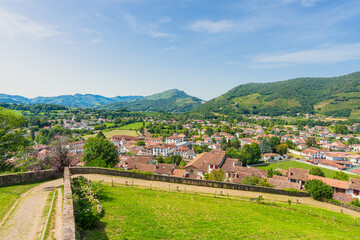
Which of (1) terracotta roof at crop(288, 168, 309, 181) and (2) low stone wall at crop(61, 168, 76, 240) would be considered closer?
(2) low stone wall at crop(61, 168, 76, 240)

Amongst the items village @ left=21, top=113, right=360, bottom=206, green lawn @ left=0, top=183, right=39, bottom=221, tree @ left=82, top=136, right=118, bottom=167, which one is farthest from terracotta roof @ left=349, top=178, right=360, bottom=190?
green lawn @ left=0, top=183, right=39, bottom=221

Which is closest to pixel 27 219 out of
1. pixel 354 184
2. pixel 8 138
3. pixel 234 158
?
pixel 8 138

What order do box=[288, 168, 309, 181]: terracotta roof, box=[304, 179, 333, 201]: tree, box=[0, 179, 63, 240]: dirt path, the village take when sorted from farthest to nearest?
box=[288, 168, 309, 181]: terracotta roof < the village < box=[304, 179, 333, 201]: tree < box=[0, 179, 63, 240]: dirt path

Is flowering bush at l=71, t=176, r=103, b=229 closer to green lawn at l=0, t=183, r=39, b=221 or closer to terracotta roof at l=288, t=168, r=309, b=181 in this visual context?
green lawn at l=0, t=183, r=39, b=221

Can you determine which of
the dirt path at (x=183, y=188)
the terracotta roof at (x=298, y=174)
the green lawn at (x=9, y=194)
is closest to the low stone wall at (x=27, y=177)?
the green lawn at (x=9, y=194)

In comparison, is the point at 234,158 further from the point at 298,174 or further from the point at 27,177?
the point at 27,177
